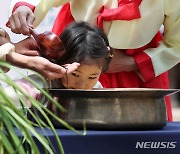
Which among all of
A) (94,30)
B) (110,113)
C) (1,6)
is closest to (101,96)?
(110,113)

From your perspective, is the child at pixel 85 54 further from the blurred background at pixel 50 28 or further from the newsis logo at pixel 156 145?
the newsis logo at pixel 156 145

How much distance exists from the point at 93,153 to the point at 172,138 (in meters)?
0.15

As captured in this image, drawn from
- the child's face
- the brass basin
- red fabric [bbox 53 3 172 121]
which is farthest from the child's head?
the brass basin

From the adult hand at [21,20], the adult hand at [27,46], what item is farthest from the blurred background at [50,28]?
the adult hand at [27,46]

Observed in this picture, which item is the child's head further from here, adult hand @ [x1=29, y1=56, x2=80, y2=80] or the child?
adult hand @ [x1=29, y1=56, x2=80, y2=80]

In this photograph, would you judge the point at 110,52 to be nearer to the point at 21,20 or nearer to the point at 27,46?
the point at 21,20

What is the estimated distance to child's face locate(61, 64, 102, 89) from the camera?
137cm

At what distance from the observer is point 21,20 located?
1.35 metres

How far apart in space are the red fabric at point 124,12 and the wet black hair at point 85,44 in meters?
0.06

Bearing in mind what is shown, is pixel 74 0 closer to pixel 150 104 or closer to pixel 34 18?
pixel 34 18

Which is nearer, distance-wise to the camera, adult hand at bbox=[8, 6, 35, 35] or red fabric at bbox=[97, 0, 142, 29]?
adult hand at bbox=[8, 6, 35, 35]

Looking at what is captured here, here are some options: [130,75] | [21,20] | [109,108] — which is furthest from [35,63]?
[130,75]

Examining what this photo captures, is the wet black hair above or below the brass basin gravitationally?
below

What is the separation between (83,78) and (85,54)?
73 millimetres
